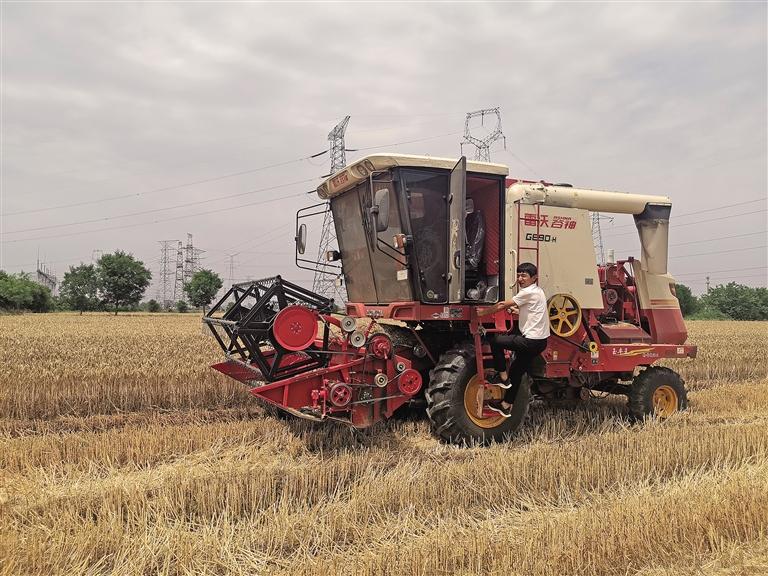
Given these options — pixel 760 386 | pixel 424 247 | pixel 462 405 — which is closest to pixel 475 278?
pixel 424 247

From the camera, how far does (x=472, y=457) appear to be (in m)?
5.26

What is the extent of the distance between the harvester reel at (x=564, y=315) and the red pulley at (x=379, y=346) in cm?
208

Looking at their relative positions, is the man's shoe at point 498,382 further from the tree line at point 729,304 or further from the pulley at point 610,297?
the tree line at point 729,304

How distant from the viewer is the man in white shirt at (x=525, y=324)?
559cm

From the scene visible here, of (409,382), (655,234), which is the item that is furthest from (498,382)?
(655,234)

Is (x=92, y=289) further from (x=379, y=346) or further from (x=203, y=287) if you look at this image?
(x=379, y=346)

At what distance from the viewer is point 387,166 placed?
18.5ft

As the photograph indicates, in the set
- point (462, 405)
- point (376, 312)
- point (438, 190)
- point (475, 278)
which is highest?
point (438, 190)

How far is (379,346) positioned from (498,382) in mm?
1443

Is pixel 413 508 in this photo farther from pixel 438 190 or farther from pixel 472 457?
pixel 438 190

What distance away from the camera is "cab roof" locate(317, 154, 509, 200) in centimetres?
564

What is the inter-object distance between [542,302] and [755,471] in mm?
2277

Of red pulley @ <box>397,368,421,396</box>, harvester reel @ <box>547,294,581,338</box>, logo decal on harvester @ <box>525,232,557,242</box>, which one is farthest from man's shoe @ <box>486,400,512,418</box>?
logo decal on harvester @ <box>525,232,557,242</box>

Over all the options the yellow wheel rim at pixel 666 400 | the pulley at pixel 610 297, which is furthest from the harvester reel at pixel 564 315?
the yellow wheel rim at pixel 666 400
